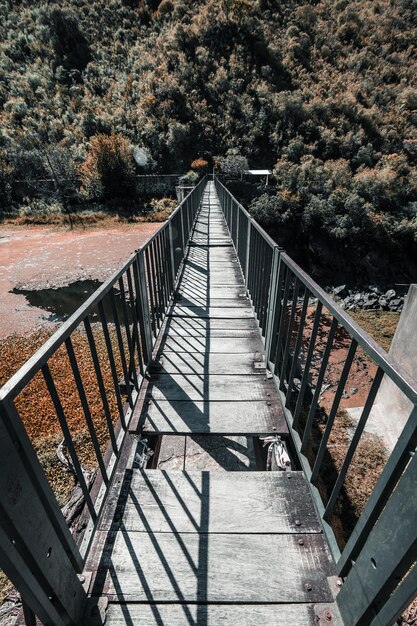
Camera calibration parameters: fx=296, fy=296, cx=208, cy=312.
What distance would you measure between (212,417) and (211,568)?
3.90ft

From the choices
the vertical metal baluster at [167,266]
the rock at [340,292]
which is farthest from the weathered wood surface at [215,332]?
the rock at [340,292]

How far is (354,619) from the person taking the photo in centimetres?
138

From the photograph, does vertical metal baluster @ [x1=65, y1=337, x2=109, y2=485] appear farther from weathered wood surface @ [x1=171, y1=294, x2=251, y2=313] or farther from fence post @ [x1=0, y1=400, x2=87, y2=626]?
weathered wood surface @ [x1=171, y1=294, x2=251, y2=313]

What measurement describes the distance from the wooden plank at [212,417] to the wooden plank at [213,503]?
419mm

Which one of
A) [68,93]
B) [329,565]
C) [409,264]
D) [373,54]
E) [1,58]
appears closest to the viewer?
[329,565]

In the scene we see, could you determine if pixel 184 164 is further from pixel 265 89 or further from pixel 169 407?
pixel 169 407

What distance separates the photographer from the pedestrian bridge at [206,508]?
1.10 metres

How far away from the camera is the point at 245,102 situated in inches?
1927

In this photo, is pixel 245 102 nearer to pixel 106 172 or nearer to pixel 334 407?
pixel 106 172

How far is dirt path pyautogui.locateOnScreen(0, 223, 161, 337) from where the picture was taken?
12305mm

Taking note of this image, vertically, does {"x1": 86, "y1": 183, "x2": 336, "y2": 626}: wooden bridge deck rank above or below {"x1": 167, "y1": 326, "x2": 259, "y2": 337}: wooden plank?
above

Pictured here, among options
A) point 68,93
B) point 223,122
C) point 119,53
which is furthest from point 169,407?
point 119,53

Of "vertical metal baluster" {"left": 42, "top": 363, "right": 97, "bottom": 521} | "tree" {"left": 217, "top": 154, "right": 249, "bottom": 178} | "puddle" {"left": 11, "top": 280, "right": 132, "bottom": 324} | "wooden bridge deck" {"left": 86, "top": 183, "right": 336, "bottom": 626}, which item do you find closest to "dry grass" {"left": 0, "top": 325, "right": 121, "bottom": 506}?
"puddle" {"left": 11, "top": 280, "right": 132, "bottom": 324}

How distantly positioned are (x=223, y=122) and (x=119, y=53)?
4562cm
